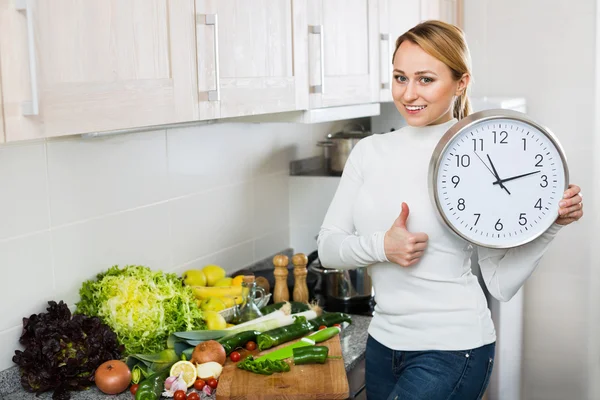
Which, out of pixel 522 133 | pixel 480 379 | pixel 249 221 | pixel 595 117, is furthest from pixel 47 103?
Result: pixel 595 117

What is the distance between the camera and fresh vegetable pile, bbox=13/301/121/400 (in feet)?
5.98

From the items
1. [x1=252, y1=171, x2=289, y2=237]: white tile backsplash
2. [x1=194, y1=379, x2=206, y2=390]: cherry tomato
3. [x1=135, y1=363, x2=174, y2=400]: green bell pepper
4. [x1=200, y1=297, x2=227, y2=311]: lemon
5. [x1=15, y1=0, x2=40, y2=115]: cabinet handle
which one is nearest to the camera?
[x1=15, y1=0, x2=40, y2=115]: cabinet handle

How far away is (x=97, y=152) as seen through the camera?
7.00ft

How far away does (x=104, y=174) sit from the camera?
217 centimetres

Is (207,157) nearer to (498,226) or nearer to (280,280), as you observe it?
(280,280)

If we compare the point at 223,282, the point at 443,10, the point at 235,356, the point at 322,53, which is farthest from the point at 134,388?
the point at 443,10

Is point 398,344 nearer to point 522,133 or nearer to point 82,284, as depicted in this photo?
point 522,133

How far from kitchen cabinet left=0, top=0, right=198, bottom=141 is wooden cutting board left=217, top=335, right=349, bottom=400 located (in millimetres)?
628

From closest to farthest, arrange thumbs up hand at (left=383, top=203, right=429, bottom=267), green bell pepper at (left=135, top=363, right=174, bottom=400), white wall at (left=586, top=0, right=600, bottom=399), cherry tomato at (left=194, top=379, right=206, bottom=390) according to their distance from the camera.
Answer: thumbs up hand at (left=383, top=203, right=429, bottom=267)
green bell pepper at (left=135, top=363, right=174, bottom=400)
cherry tomato at (left=194, top=379, right=206, bottom=390)
white wall at (left=586, top=0, right=600, bottom=399)

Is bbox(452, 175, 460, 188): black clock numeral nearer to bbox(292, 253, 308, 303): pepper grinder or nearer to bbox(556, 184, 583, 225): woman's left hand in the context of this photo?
bbox(556, 184, 583, 225): woman's left hand

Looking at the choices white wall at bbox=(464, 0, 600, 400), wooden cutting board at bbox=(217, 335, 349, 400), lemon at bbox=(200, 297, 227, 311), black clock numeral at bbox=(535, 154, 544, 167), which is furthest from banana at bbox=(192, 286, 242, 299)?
white wall at bbox=(464, 0, 600, 400)

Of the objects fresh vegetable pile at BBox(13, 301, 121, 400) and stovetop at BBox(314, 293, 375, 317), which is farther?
stovetop at BBox(314, 293, 375, 317)

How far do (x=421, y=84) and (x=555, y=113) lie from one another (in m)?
1.94

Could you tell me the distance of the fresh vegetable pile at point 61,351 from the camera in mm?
1821
